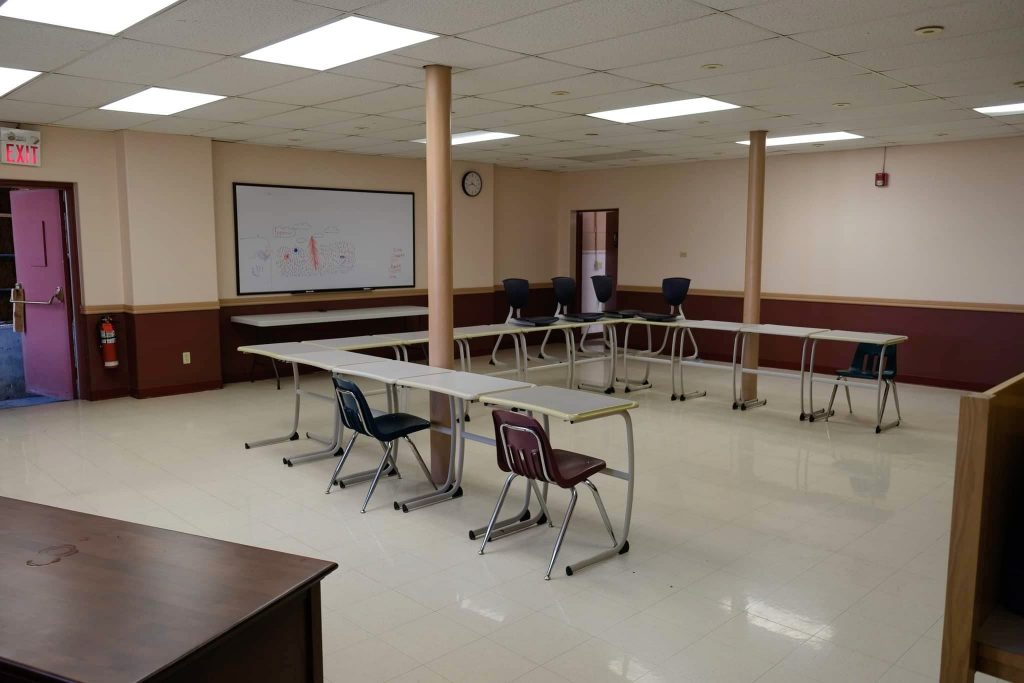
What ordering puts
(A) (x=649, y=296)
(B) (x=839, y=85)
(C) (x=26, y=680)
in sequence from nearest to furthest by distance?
(C) (x=26, y=680) → (B) (x=839, y=85) → (A) (x=649, y=296)

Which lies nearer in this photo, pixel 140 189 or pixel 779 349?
pixel 140 189

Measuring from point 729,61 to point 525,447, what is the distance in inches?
110

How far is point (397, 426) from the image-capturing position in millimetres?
4680

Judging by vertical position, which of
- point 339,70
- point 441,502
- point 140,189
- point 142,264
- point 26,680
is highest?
point 339,70

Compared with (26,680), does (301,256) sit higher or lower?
higher

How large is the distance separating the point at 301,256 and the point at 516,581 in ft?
20.7

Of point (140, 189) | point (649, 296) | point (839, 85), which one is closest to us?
point (839, 85)

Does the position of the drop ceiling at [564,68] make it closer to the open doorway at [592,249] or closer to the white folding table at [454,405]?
the white folding table at [454,405]

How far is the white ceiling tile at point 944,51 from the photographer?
414 centimetres

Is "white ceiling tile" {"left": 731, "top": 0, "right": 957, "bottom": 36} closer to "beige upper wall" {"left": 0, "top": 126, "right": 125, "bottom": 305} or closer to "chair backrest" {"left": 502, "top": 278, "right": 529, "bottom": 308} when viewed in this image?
"chair backrest" {"left": 502, "top": 278, "right": 529, "bottom": 308}

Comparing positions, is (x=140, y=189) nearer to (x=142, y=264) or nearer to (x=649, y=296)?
(x=142, y=264)

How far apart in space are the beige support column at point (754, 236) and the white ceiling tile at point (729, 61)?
2508mm

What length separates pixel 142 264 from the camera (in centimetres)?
759

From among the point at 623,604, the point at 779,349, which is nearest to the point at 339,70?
the point at 623,604
